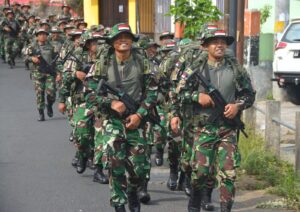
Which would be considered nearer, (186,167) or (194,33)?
(186,167)

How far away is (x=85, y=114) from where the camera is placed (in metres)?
8.95

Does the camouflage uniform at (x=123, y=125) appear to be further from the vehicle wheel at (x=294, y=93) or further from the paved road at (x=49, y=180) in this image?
the vehicle wheel at (x=294, y=93)

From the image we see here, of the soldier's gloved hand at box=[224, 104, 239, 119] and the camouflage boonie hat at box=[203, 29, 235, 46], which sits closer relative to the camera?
the soldier's gloved hand at box=[224, 104, 239, 119]

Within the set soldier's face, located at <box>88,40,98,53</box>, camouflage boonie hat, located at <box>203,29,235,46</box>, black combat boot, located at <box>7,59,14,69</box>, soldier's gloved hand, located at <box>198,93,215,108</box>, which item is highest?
camouflage boonie hat, located at <box>203,29,235,46</box>

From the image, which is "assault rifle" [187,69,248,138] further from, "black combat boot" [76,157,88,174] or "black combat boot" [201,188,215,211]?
"black combat boot" [76,157,88,174]

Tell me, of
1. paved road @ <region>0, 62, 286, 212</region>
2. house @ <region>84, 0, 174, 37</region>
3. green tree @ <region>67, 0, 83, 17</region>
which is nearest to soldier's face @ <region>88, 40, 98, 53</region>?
paved road @ <region>0, 62, 286, 212</region>

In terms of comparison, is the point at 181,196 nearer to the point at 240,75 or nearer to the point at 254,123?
the point at 240,75

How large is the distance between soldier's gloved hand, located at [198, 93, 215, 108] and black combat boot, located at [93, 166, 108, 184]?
8.47ft

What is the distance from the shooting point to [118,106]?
6.54 metres

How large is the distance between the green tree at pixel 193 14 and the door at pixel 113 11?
16478 millimetres

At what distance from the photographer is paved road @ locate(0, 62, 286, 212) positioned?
7.61 metres

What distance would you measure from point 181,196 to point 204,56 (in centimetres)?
204

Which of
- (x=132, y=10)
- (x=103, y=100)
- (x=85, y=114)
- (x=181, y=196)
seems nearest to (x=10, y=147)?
(x=85, y=114)

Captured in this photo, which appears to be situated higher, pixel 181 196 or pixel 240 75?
pixel 240 75
